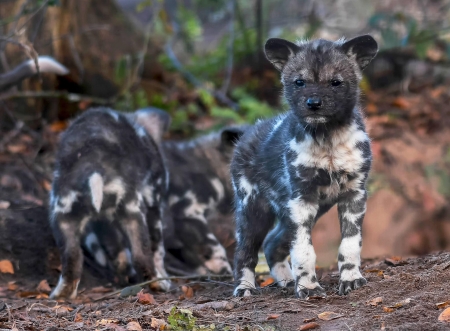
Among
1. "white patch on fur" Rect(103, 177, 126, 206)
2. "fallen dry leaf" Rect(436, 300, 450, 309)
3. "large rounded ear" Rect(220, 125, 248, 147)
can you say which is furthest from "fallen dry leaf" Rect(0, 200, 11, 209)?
"fallen dry leaf" Rect(436, 300, 450, 309)

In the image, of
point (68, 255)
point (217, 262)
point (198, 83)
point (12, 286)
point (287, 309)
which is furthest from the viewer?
point (198, 83)

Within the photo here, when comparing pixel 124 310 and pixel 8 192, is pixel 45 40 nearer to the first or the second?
pixel 8 192

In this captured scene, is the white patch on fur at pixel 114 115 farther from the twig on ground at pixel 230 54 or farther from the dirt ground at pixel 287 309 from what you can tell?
the twig on ground at pixel 230 54

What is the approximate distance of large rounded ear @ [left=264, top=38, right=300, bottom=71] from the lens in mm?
5629

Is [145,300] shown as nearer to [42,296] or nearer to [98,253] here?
[42,296]

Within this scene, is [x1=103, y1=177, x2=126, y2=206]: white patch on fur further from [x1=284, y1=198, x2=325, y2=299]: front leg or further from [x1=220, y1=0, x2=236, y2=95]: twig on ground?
[x1=220, y1=0, x2=236, y2=95]: twig on ground

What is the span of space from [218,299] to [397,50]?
8.36 meters

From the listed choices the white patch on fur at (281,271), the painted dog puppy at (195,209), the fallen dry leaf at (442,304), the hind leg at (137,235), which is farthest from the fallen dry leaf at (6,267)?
the fallen dry leaf at (442,304)

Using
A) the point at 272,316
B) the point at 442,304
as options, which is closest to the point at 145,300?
the point at 272,316

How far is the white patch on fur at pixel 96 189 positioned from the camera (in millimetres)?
6957

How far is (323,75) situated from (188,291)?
2.68m

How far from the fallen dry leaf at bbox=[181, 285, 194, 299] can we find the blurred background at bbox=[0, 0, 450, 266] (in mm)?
2928

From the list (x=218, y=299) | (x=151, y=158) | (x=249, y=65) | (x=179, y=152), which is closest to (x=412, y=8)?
(x=249, y=65)

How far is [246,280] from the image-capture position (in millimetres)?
6191
